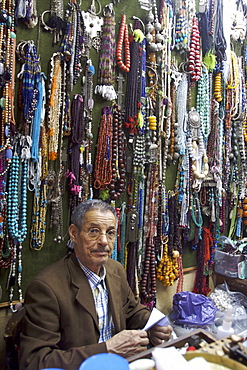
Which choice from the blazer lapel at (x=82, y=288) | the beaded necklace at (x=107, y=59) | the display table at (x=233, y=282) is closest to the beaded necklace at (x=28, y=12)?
the beaded necklace at (x=107, y=59)

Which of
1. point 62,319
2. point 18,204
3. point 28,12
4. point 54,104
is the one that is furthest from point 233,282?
point 28,12

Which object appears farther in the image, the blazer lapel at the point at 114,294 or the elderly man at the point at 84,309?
the blazer lapel at the point at 114,294

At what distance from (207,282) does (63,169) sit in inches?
85.7

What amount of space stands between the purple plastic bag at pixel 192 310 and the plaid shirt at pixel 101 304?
1.14m

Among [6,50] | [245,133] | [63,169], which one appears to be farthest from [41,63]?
[245,133]

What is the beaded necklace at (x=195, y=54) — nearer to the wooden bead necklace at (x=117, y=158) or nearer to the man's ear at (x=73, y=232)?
the wooden bead necklace at (x=117, y=158)

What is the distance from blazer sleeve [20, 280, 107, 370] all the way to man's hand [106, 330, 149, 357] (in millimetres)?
44

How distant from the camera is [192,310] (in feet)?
9.21

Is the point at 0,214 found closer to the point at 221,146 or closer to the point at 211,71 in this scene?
the point at 221,146

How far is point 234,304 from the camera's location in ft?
10.3

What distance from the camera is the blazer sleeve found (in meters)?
1.44

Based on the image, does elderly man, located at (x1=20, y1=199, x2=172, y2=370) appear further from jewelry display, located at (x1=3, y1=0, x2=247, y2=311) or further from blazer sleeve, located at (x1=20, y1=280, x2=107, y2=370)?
jewelry display, located at (x1=3, y1=0, x2=247, y2=311)

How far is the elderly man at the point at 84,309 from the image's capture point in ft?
4.91

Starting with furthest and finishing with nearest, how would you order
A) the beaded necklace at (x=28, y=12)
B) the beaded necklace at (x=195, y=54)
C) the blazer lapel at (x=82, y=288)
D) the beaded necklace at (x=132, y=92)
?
the beaded necklace at (x=195, y=54) → the beaded necklace at (x=132, y=92) → the beaded necklace at (x=28, y=12) → the blazer lapel at (x=82, y=288)
